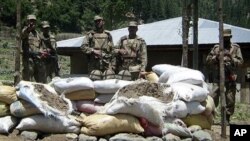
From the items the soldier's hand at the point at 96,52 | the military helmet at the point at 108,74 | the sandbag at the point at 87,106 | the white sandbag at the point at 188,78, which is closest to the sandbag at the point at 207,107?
the white sandbag at the point at 188,78

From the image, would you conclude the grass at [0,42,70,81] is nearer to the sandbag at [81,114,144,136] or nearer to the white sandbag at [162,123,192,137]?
the sandbag at [81,114,144,136]

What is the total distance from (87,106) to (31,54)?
2.57 meters

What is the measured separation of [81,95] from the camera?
741 centimetres

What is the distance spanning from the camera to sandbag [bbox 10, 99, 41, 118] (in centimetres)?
704

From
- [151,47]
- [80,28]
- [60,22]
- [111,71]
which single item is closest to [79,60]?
[151,47]

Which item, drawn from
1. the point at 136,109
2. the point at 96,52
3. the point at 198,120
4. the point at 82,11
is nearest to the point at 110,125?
the point at 136,109

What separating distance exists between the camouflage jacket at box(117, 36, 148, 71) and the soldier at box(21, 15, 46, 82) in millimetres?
1609

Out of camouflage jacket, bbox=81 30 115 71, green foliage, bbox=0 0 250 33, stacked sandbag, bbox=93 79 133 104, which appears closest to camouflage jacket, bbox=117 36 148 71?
camouflage jacket, bbox=81 30 115 71

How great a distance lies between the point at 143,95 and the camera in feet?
23.7

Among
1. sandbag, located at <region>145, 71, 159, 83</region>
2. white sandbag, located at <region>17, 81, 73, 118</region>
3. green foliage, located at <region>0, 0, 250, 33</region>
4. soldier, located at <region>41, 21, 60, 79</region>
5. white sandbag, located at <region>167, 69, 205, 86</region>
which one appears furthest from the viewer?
green foliage, located at <region>0, 0, 250, 33</region>

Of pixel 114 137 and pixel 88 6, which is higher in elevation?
pixel 88 6

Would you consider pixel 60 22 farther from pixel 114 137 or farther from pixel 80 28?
pixel 114 137

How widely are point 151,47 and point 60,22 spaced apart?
1786 inches

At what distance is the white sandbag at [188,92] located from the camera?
714 centimetres
